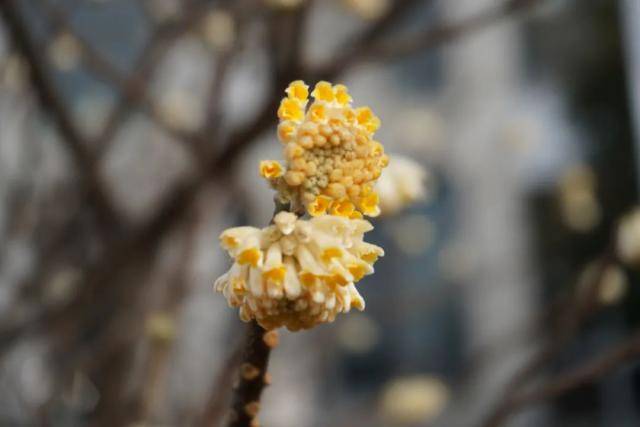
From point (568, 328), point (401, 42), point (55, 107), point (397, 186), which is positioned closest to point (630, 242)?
point (568, 328)

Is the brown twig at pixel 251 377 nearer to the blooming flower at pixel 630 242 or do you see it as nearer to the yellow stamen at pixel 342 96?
the yellow stamen at pixel 342 96

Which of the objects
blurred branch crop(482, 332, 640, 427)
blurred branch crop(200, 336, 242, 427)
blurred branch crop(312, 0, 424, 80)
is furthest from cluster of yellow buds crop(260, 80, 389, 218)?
blurred branch crop(312, 0, 424, 80)

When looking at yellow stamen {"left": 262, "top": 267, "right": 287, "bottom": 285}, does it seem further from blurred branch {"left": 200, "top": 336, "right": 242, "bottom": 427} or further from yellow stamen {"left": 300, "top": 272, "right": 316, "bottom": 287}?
blurred branch {"left": 200, "top": 336, "right": 242, "bottom": 427}

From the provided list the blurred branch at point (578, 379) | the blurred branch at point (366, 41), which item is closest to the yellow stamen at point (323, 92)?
the blurred branch at point (578, 379)

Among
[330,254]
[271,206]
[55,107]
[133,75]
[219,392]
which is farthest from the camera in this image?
[271,206]

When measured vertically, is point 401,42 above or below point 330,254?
above

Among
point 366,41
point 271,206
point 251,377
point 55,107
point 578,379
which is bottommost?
point 251,377

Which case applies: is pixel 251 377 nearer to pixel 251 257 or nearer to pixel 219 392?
pixel 251 257
